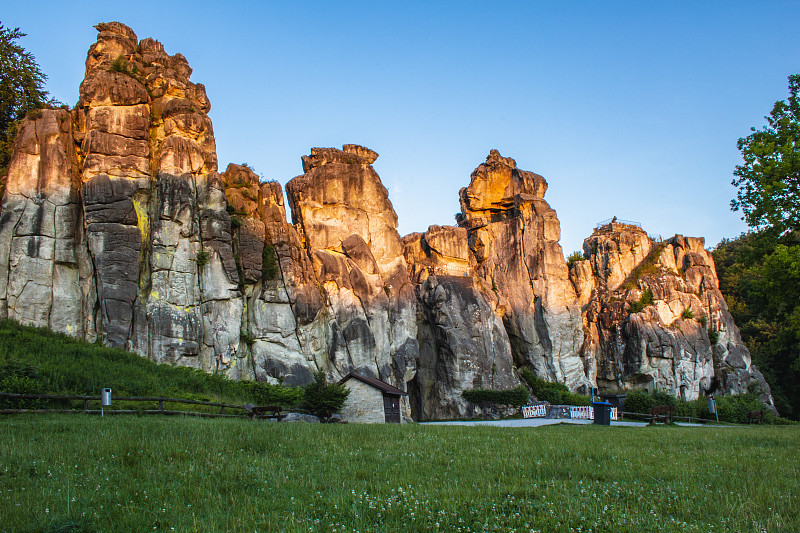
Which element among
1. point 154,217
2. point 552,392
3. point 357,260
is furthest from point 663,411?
point 154,217

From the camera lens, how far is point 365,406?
Result: 32.1m

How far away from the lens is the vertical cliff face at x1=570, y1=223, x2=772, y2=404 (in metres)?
59.4

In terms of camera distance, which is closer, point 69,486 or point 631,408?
point 69,486

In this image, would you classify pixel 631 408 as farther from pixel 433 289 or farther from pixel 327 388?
pixel 327 388

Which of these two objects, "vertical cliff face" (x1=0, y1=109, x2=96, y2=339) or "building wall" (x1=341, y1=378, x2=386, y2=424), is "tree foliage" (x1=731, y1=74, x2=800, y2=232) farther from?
"vertical cliff face" (x1=0, y1=109, x2=96, y2=339)

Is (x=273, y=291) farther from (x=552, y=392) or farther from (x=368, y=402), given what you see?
(x=552, y=392)

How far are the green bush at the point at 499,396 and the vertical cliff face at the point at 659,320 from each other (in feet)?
49.3

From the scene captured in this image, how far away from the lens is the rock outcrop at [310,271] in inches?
1460

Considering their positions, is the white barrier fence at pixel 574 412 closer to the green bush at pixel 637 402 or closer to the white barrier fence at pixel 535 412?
the white barrier fence at pixel 535 412

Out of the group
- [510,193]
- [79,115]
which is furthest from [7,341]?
[510,193]

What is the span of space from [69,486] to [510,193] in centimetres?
5885

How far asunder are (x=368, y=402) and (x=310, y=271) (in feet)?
51.9

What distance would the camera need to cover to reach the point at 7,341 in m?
29.8

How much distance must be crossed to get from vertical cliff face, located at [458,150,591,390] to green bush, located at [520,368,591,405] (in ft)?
4.62
